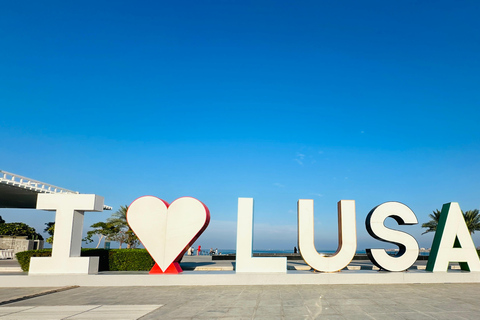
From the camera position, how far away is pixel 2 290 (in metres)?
14.4

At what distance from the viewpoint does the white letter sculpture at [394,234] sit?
16.3 metres

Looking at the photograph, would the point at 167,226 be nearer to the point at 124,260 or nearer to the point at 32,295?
the point at 124,260

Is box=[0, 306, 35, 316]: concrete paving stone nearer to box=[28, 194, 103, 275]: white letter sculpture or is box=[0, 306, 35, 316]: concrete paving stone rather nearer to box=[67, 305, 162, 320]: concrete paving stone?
box=[67, 305, 162, 320]: concrete paving stone

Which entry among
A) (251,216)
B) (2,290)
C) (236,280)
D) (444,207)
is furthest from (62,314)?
(444,207)

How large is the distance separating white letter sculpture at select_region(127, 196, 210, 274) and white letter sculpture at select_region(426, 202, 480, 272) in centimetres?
1149

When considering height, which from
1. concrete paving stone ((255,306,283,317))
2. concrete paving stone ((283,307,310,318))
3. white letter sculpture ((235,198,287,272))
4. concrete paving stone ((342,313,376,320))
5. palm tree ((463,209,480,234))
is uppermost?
palm tree ((463,209,480,234))

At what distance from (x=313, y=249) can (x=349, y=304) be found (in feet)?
16.0

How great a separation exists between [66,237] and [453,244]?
1872 cm

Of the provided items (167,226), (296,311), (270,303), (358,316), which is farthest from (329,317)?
(167,226)

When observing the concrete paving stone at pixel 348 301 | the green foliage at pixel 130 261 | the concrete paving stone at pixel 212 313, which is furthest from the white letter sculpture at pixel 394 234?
the green foliage at pixel 130 261

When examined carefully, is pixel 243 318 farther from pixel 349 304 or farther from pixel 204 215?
pixel 204 215

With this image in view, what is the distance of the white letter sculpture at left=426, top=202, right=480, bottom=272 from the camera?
1677 centimetres

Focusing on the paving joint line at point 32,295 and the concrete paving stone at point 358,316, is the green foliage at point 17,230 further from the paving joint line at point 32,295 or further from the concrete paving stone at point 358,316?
the concrete paving stone at point 358,316

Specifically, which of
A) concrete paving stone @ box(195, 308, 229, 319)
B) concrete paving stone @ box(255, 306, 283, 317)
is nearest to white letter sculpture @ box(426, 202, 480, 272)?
concrete paving stone @ box(255, 306, 283, 317)
